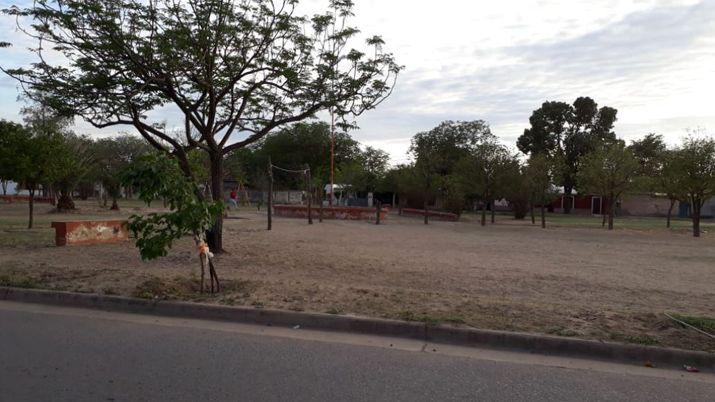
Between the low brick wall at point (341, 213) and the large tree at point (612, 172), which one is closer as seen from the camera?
the large tree at point (612, 172)

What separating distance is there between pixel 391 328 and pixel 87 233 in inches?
438

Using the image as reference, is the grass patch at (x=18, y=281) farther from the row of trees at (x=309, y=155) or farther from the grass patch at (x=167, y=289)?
the row of trees at (x=309, y=155)

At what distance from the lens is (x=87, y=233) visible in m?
15.0

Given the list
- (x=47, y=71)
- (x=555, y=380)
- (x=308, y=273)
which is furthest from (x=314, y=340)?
(x=47, y=71)

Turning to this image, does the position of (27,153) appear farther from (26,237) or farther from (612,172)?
(612,172)

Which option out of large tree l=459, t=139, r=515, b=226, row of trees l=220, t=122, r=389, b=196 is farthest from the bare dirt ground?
row of trees l=220, t=122, r=389, b=196

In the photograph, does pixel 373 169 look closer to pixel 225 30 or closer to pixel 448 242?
pixel 448 242

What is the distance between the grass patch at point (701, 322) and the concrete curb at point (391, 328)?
0.96 m

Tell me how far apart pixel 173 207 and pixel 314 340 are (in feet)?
10.1

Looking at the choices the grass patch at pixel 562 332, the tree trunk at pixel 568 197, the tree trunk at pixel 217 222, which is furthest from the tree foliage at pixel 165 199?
the tree trunk at pixel 568 197

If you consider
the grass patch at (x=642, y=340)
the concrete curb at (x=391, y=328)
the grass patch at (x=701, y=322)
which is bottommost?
the concrete curb at (x=391, y=328)

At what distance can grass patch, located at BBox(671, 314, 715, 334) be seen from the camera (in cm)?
678

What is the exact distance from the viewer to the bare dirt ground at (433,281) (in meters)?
7.34

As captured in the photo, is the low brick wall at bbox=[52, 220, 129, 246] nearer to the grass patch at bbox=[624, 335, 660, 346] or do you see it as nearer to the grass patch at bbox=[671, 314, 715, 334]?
the grass patch at bbox=[624, 335, 660, 346]
